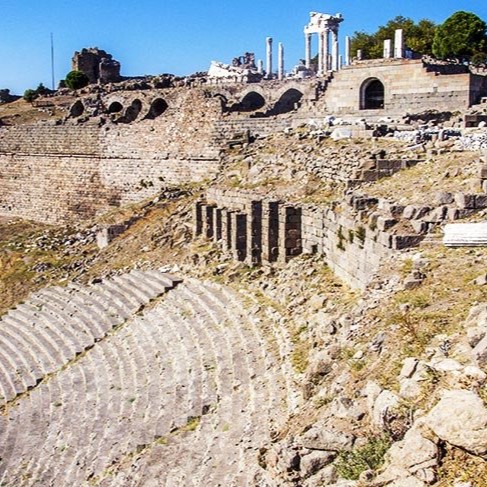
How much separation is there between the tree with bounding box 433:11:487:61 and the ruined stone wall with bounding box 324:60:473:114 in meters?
15.2

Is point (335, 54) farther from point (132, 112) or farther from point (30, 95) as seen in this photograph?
point (30, 95)

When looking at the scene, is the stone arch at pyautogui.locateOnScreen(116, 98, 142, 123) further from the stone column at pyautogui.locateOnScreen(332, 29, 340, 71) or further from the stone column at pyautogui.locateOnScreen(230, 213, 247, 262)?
the stone column at pyautogui.locateOnScreen(230, 213, 247, 262)

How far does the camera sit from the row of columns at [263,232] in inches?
574

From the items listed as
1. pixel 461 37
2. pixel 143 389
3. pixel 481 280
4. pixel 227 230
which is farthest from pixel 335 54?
pixel 481 280

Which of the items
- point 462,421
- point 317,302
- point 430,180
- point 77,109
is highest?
point 77,109

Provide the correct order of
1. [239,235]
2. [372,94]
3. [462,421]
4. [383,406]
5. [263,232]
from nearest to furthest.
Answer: [462,421]
[383,406]
[263,232]
[239,235]
[372,94]

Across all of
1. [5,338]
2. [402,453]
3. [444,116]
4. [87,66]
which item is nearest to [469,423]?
[402,453]

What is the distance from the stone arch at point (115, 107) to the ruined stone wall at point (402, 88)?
40.8ft

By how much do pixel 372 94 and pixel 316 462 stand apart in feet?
64.1

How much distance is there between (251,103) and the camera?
97.1 feet

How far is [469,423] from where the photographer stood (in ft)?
15.7

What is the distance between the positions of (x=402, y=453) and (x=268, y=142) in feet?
49.8

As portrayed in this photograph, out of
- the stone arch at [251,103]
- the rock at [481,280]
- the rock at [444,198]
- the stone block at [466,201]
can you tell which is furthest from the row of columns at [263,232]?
the stone arch at [251,103]

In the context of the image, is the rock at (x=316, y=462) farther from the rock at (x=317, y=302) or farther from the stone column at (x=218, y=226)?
the stone column at (x=218, y=226)
